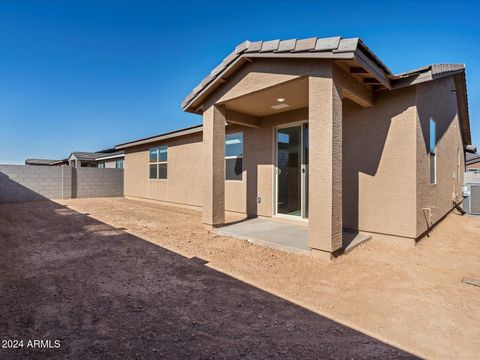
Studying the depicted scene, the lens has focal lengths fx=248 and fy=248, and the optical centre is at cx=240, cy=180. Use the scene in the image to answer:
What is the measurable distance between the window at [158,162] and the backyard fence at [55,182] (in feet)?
17.3

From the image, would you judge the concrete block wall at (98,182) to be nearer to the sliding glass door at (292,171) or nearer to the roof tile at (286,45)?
the sliding glass door at (292,171)

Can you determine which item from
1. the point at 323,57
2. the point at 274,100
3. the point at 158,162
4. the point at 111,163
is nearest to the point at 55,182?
the point at 111,163

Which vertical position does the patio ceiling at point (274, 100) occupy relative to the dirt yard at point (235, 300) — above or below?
above

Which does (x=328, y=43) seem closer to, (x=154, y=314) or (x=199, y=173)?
(x=154, y=314)

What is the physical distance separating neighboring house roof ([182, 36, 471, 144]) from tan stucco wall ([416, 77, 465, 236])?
1.61 ft

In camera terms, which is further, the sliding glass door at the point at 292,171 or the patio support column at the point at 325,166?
the sliding glass door at the point at 292,171

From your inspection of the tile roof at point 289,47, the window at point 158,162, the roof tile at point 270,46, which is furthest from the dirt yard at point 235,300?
the window at point 158,162

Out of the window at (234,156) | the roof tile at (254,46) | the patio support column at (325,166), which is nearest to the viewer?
the patio support column at (325,166)

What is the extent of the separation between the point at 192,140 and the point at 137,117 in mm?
20094

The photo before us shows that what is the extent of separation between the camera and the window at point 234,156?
820 cm

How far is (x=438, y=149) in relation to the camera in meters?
6.84

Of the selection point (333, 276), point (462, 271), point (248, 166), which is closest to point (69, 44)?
point (248, 166)

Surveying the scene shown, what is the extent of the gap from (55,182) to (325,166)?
1617 cm

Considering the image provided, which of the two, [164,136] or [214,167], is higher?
[164,136]
